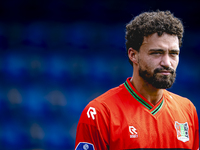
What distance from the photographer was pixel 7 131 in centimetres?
578

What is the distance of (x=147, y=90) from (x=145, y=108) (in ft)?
0.47

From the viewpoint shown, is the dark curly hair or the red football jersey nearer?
the red football jersey

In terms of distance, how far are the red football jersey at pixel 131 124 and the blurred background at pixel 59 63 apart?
3.87 m

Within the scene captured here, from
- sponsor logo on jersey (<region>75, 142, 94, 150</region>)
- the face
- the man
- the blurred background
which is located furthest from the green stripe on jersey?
the blurred background

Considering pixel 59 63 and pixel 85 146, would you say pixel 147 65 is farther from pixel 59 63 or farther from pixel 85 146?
pixel 59 63

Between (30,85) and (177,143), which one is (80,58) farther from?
(177,143)

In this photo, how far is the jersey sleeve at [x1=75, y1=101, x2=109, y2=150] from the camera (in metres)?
1.97

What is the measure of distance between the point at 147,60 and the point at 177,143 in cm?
65

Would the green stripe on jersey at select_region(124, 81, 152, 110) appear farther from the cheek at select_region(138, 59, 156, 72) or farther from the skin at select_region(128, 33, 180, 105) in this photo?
the cheek at select_region(138, 59, 156, 72)

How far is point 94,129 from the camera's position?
198 centimetres

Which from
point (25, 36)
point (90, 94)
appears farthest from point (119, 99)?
point (25, 36)

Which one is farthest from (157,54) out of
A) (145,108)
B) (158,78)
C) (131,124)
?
(131,124)

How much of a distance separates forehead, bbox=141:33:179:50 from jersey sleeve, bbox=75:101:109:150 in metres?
0.57

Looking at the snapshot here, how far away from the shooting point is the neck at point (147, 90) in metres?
2.17
